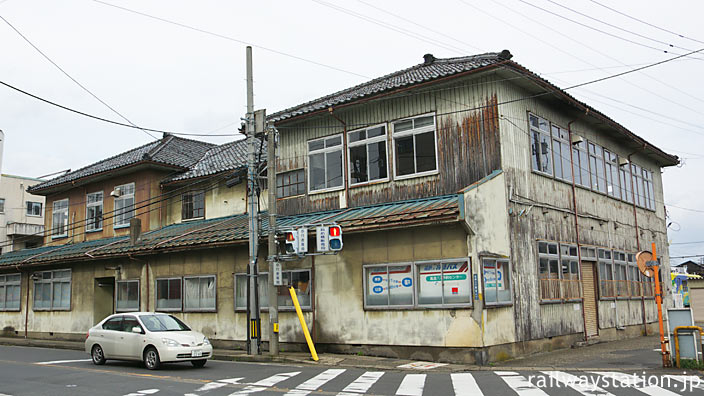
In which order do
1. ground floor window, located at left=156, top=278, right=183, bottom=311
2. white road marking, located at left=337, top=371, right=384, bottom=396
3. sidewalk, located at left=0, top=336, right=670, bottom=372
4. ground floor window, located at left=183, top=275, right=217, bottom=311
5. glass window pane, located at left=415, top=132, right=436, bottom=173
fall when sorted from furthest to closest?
1. ground floor window, located at left=156, top=278, right=183, bottom=311
2. ground floor window, located at left=183, top=275, right=217, bottom=311
3. glass window pane, located at left=415, top=132, right=436, bottom=173
4. sidewalk, located at left=0, top=336, right=670, bottom=372
5. white road marking, located at left=337, top=371, right=384, bottom=396

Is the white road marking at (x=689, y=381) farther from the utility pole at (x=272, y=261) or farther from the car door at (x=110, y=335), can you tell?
the car door at (x=110, y=335)

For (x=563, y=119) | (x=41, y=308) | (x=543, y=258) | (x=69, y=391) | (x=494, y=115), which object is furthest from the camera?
(x=41, y=308)

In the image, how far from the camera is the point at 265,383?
40.1ft

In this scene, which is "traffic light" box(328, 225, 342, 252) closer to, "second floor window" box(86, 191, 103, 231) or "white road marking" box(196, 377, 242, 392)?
"white road marking" box(196, 377, 242, 392)

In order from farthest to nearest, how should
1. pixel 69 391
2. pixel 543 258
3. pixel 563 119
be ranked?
1. pixel 563 119
2. pixel 543 258
3. pixel 69 391

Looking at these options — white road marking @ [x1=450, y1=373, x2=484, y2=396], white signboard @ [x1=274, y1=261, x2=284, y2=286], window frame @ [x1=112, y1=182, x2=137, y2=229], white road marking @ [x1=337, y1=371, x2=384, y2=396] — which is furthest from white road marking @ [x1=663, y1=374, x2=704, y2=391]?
window frame @ [x1=112, y1=182, x2=137, y2=229]

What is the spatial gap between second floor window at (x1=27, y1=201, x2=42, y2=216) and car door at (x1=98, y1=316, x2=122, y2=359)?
41.5 m

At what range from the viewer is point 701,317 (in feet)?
103

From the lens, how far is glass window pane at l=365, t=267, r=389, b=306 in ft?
54.8

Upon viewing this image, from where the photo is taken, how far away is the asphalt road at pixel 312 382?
10.7 meters

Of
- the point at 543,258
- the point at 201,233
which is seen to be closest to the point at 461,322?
the point at 543,258

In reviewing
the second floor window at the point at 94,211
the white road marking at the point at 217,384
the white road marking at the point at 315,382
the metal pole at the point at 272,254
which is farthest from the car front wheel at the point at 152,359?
the second floor window at the point at 94,211

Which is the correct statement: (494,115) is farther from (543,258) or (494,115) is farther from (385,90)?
(543,258)

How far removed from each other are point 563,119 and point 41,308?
23746 mm
